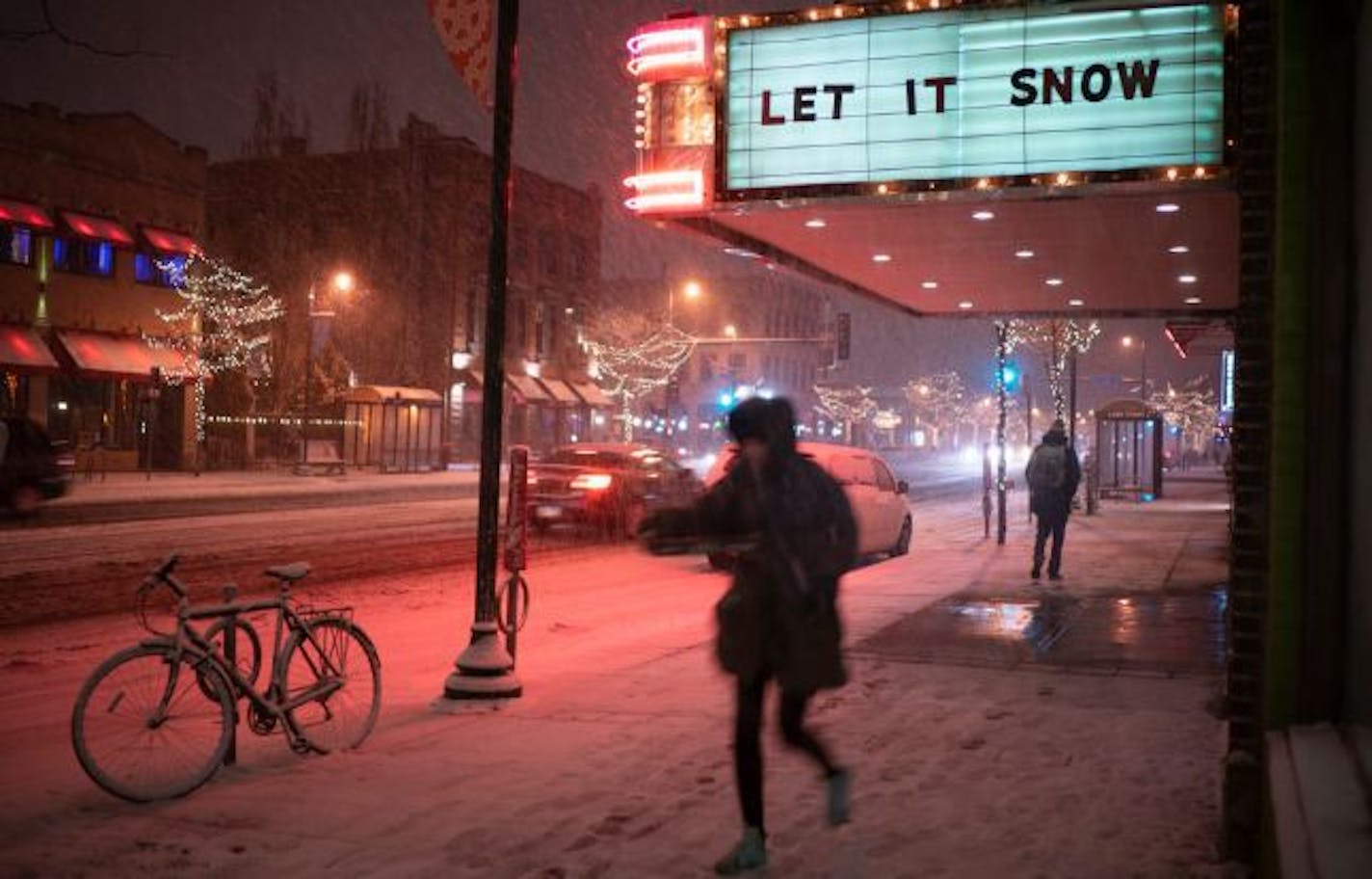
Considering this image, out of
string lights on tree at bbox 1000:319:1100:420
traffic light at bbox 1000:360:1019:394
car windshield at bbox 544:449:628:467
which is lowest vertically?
car windshield at bbox 544:449:628:467

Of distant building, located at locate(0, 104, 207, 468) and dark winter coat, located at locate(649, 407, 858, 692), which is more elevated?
distant building, located at locate(0, 104, 207, 468)

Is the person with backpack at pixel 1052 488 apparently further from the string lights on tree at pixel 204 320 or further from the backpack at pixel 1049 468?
the string lights on tree at pixel 204 320

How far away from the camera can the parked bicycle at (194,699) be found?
20.4 ft

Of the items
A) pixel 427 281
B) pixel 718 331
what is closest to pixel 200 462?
pixel 427 281

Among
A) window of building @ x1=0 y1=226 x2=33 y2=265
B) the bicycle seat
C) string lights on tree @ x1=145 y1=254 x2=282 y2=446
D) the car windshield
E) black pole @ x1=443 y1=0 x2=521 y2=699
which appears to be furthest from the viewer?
string lights on tree @ x1=145 y1=254 x2=282 y2=446

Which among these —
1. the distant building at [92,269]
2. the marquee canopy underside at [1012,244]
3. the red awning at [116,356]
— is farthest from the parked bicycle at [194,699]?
the red awning at [116,356]

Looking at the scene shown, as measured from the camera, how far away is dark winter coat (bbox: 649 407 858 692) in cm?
526

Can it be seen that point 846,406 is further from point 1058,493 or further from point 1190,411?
point 1058,493

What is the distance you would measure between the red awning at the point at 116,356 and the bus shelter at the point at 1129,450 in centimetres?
2927

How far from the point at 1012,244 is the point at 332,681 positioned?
981 cm

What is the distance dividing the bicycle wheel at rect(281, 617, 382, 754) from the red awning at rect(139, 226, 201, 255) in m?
39.1

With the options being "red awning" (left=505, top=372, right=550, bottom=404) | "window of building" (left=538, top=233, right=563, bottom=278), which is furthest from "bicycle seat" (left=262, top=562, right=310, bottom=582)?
"window of building" (left=538, top=233, right=563, bottom=278)

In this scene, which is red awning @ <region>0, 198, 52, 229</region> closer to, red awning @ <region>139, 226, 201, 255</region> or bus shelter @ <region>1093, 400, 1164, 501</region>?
red awning @ <region>139, 226, 201, 255</region>

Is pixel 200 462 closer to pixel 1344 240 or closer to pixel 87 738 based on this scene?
pixel 87 738
